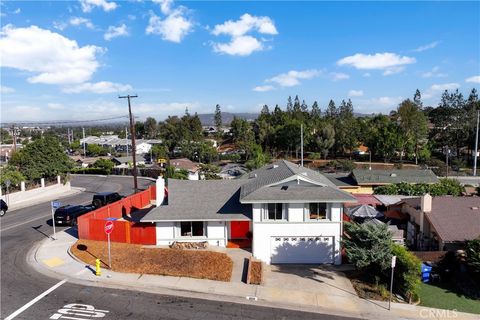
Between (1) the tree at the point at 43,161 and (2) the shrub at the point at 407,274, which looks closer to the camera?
(2) the shrub at the point at 407,274

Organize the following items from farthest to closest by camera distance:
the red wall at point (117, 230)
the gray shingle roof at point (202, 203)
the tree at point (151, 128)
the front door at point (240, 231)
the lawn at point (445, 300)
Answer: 1. the tree at point (151, 128)
2. the front door at point (240, 231)
3. the red wall at point (117, 230)
4. the gray shingle roof at point (202, 203)
5. the lawn at point (445, 300)

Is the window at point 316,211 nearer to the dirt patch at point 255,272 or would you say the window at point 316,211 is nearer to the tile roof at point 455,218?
the dirt patch at point 255,272

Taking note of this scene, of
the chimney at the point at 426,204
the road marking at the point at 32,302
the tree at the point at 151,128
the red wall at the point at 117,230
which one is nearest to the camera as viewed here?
the road marking at the point at 32,302

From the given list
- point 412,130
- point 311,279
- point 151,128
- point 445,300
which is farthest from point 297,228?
point 151,128

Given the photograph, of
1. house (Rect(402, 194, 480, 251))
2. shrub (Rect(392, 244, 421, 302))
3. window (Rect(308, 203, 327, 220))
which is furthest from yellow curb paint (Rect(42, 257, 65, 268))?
house (Rect(402, 194, 480, 251))

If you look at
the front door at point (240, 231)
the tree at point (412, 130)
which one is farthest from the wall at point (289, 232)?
the tree at point (412, 130)

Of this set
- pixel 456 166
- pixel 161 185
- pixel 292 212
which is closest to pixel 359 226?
pixel 292 212

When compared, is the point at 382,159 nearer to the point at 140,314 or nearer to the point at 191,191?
the point at 191,191

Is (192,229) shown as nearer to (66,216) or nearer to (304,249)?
(304,249)
